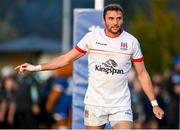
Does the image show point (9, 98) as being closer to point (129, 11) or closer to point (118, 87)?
point (118, 87)

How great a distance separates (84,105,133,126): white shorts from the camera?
11516mm

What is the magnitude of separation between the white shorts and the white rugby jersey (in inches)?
2.0

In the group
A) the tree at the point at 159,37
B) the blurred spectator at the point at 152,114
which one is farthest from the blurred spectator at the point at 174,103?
the tree at the point at 159,37

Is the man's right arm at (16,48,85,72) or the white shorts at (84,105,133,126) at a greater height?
the man's right arm at (16,48,85,72)

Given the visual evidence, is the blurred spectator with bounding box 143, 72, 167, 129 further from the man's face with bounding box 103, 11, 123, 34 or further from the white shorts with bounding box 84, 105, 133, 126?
the man's face with bounding box 103, 11, 123, 34

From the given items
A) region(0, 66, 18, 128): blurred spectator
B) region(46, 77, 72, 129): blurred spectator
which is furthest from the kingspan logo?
region(46, 77, 72, 129): blurred spectator

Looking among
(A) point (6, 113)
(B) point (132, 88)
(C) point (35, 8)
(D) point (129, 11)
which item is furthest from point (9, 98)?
(C) point (35, 8)

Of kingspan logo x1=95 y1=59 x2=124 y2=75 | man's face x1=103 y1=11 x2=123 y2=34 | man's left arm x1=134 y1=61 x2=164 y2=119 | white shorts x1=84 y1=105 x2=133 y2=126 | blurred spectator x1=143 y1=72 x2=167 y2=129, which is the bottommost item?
blurred spectator x1=143 y1=72 x2=167 y2=129

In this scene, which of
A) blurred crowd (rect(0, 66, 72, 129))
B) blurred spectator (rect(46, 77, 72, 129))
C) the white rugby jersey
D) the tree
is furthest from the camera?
the tree

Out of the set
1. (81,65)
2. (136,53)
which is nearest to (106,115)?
(136,53)

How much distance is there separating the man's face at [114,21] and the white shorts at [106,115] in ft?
3.03

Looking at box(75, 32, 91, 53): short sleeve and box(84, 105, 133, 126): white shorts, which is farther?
box(75, 32, 91, 53): short sleeve

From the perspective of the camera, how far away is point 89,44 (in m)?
11.7

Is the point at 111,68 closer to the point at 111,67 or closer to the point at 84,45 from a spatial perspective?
the point at 111,67
